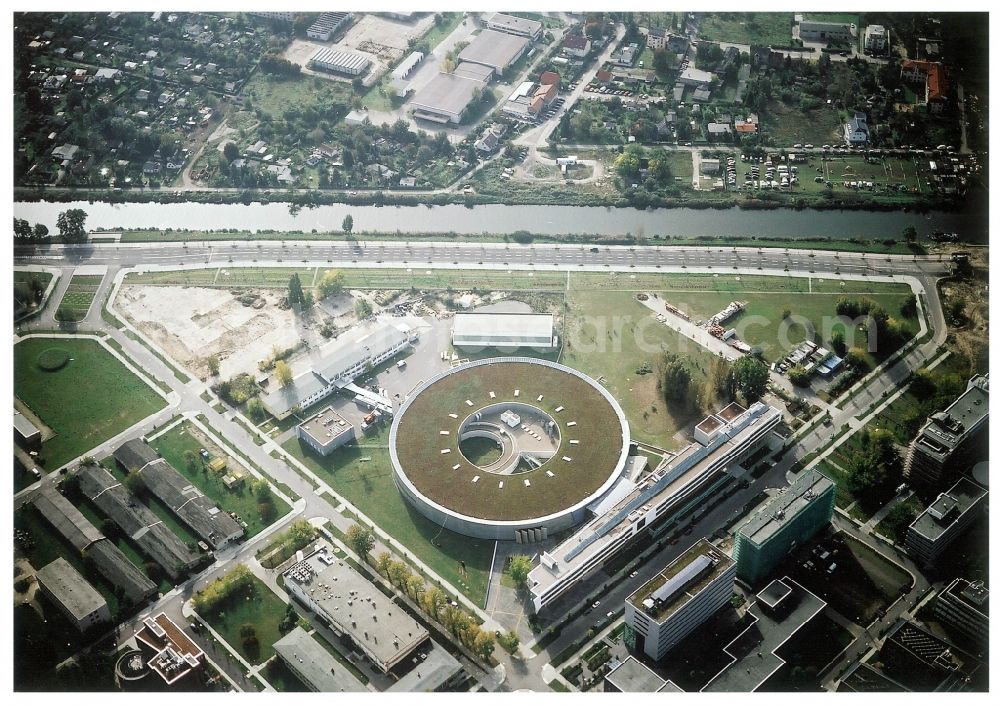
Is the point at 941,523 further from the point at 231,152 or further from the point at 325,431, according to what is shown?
the point at 231,152

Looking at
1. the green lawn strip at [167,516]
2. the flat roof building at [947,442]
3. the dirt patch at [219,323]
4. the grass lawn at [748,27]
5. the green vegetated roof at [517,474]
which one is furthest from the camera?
the grass lawn at [748,27]

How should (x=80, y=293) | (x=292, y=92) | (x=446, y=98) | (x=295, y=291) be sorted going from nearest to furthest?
(x=295, y=291) < (x=80, y=293) < (x=446, y=98) < (x=292, y=92)

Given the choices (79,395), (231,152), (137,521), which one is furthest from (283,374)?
(231,152)

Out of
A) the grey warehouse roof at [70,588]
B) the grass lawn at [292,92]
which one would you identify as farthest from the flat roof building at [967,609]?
the grass lawn at [292,92]

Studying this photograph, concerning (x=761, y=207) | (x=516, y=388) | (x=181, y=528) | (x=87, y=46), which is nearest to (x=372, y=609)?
(x=181, y=528)

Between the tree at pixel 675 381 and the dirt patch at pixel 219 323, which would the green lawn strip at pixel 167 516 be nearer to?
the dirt patch at pixel 219 323
